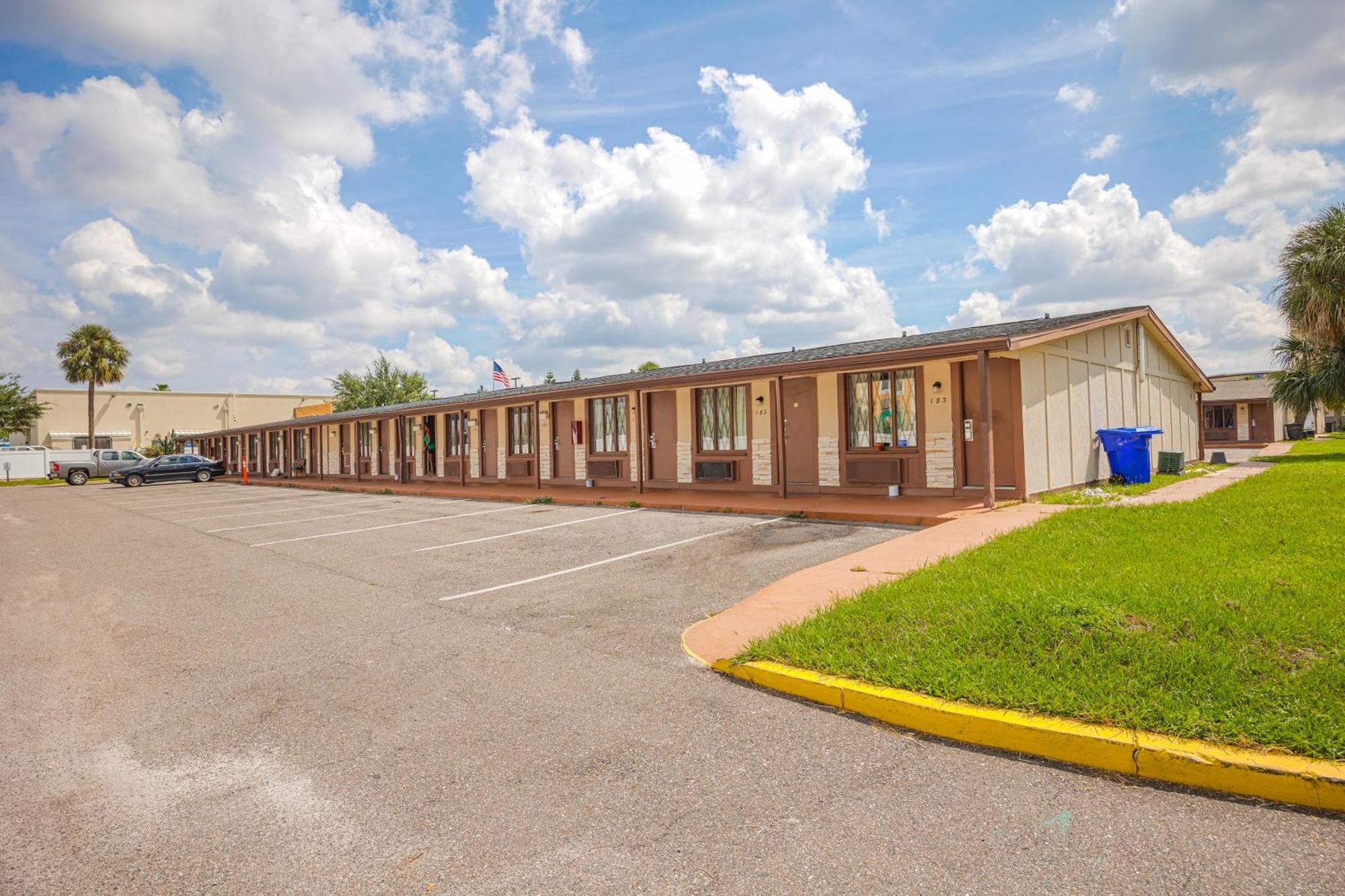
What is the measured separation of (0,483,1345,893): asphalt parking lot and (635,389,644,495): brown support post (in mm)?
10608

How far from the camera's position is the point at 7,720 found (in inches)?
174

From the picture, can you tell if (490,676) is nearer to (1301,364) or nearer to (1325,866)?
(1325,866)

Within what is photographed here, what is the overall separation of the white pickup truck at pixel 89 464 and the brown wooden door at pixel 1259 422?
58.8 m

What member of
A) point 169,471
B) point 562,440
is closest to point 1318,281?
point 562,440

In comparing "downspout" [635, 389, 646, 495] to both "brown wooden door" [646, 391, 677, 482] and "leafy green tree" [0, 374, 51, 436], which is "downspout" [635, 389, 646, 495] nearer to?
"brown wooden door" [646, 391, 677, 482]

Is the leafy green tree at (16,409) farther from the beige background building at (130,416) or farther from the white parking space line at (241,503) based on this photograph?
the white parking space line at (241,503)

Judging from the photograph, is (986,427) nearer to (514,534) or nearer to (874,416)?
(874,416)

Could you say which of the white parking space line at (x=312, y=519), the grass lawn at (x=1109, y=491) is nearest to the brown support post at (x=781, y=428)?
the grass lawn at (x=1109, y=491)

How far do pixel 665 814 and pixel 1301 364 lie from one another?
3203 centimetres

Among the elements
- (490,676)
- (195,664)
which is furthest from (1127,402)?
(195,664)

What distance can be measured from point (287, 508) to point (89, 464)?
97.2ft

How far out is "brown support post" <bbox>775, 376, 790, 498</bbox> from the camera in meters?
14.8

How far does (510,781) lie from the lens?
3.43 meters

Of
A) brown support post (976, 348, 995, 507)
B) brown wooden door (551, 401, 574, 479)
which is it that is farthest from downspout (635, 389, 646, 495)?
brown support post (976, 348, 995, 507)
